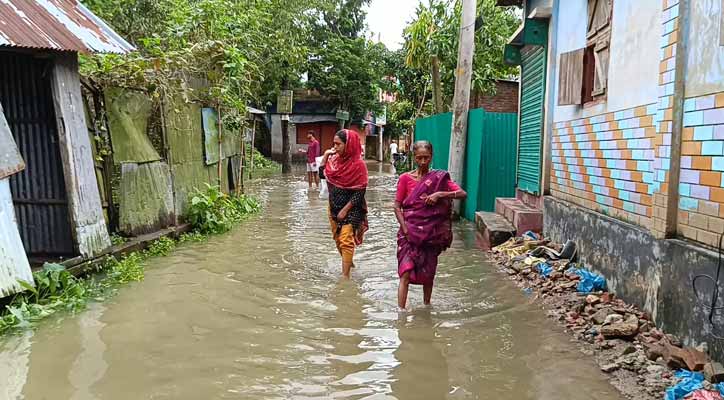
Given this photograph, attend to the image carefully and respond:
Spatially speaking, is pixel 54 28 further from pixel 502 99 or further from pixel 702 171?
pixel 502 99

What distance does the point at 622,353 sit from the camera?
3.95 meters

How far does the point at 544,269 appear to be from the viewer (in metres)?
6.25

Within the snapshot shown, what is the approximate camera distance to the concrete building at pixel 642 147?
3652 millimetres

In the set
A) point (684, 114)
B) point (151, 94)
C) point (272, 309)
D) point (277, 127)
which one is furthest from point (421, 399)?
point (277, 127)

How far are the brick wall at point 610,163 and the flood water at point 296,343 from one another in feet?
4.10

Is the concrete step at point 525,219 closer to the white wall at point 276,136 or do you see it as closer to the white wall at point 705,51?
the white wall at point 705,51

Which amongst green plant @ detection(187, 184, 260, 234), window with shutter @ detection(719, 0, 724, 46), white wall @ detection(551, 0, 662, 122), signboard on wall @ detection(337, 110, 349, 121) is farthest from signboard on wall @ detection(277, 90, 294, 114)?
window with shutter @ detection(719, 0, 724, 46)

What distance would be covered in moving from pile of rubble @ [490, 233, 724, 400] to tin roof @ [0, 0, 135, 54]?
496 centimetres

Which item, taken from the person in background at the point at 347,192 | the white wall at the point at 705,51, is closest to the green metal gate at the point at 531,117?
the person in background at the point at 347,192

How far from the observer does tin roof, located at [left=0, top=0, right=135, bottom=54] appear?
4.89m

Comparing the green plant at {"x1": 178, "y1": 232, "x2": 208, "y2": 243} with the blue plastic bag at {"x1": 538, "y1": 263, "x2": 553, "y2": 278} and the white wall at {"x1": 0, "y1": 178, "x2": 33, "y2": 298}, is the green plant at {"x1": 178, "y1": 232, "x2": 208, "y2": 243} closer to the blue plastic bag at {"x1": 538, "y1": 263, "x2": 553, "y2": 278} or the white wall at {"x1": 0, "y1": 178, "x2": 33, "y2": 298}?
the white wall at {"x1": 0, "y1": 178, "x2": 33, "y2": 298}

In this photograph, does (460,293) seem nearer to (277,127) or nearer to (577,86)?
(577,86)

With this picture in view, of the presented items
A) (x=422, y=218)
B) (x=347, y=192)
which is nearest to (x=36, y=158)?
(x=347, y=192)

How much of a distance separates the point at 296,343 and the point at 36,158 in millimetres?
3917
